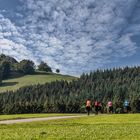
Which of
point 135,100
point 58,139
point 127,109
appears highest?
point 135,100

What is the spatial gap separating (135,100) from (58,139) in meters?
129

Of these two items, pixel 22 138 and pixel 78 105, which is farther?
pixel 78 105

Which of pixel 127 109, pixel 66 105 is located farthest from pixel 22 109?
pixel 127 109

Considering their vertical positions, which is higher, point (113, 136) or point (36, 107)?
point (36, 107)

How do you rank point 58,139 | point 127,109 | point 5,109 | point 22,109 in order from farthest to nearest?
point 5,109, point 22,109, point 127,109, point 58,139

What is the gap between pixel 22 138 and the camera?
74.0 feet

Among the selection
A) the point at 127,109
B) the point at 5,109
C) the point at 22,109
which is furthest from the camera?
the point at 5,109

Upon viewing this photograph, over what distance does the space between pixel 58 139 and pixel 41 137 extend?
4.85 feet

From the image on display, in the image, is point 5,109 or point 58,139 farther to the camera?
point 5,109

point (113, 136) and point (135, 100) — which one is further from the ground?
point (135, 100)

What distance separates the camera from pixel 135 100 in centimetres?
14775

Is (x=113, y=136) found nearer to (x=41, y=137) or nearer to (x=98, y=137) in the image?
(x=98, y=137)

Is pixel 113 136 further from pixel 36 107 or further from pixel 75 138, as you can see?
pixel 36 107

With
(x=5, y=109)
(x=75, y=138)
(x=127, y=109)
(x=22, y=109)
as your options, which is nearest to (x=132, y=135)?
(x=75, y=138)
